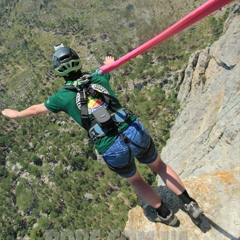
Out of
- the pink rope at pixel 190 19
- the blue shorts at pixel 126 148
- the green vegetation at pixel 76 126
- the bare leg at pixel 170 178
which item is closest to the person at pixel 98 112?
the blue shorts at pixel 126 148

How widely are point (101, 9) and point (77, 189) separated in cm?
9763

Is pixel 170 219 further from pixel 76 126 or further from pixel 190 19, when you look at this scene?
pixel 76 126

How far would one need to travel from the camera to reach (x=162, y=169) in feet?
18.2

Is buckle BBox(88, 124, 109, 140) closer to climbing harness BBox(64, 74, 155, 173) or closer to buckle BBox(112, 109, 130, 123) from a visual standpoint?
climbing harness BBox(64, 74, 155, 173)

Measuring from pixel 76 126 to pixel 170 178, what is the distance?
52873mm

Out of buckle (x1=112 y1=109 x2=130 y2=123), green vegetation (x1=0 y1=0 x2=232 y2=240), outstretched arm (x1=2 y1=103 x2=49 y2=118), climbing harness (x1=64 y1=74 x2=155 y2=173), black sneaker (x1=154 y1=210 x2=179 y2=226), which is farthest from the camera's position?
green vegetation (x1=0 y1=0 x2=232 y2=240)

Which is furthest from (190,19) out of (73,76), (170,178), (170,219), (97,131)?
(170,219)

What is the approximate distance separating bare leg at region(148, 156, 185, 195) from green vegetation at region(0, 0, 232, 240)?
20.6ft

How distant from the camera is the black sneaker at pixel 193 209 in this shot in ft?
16.6

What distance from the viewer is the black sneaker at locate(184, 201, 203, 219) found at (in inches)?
200

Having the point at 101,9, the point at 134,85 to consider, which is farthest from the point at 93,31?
the point at 134,85

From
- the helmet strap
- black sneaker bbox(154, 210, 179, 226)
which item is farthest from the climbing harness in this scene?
black sneaker bbox(154, 210, 179, 226)

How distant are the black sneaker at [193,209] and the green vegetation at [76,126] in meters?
6.99

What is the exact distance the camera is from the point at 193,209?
16.8 feet
